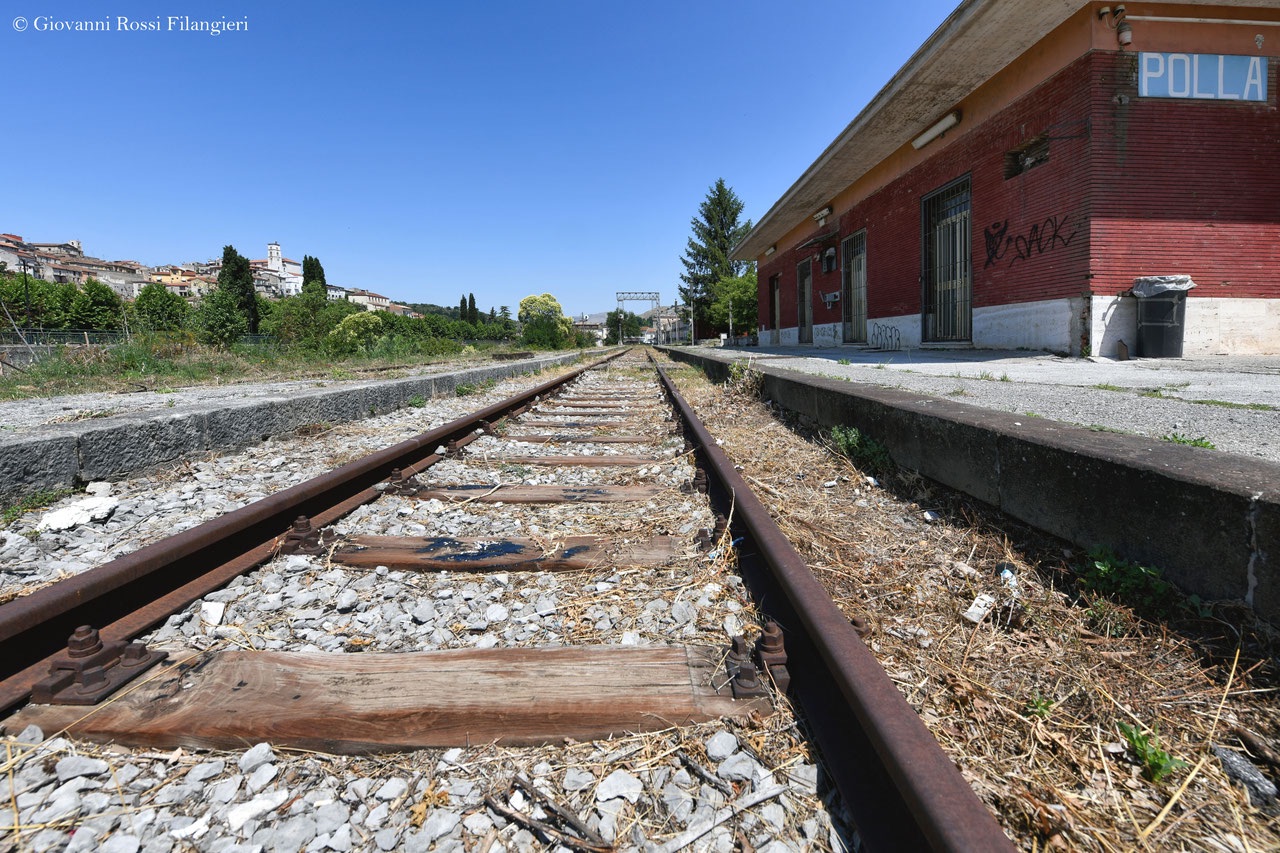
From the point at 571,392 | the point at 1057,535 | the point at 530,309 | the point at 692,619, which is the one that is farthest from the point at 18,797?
the point at 530,309

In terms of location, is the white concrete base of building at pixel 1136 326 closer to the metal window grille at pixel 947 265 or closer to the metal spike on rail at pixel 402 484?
the metal window grille at pixel 947 265

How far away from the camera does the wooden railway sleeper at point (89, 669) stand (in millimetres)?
1404

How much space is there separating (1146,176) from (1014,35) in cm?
257

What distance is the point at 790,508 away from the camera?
2855mm

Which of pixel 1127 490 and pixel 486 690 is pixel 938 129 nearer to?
pixel 1127 490

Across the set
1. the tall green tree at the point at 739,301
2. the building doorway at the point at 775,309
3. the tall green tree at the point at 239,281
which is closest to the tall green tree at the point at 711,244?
the tall green tree at the point at 739,301

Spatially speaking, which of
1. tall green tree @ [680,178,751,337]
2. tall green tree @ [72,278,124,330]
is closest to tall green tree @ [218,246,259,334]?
tall green tree @ [72,278,124,330]

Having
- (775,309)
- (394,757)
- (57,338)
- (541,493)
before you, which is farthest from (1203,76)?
(57,338)

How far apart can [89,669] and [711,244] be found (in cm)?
5310

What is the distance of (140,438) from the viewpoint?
3.37 m

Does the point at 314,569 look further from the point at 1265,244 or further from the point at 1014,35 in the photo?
the point at 1265,244

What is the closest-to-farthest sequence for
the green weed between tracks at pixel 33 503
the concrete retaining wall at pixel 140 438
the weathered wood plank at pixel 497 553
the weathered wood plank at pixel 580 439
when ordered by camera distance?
the weathered wood plank at pixel 497 553
the green weed between tracks at pixel 33 503
the concrete retaining wall at pixel 140 438
the weathered wood plank at pixel 580 439

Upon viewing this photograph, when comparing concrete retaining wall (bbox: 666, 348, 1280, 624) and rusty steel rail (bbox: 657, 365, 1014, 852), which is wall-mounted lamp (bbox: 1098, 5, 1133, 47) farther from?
rusty steel rail (bbox: 657, 365, 1014, 852)

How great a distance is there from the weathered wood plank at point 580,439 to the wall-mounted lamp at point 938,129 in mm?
9594
